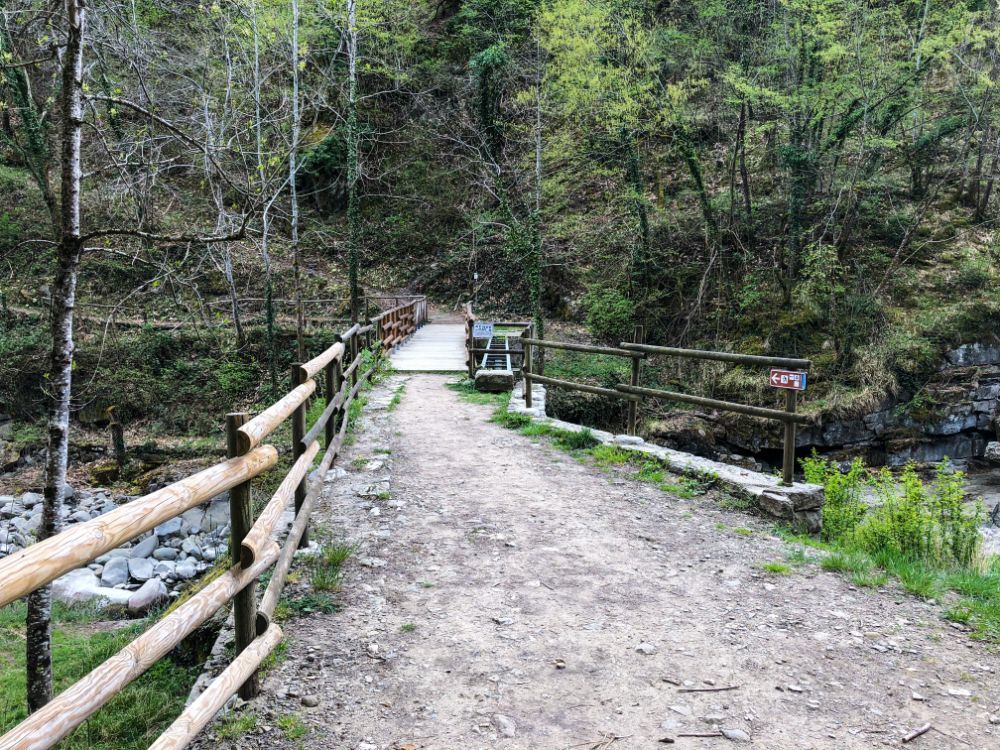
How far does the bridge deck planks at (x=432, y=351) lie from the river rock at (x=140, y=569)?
268 inches

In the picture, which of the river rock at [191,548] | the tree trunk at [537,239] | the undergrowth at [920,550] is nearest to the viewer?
the undergrowth at [920,550]

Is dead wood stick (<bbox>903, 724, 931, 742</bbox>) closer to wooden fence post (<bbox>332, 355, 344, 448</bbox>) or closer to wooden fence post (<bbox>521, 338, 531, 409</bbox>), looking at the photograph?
wooden fence post (<bbox>332, 355, 344, 448</bbox>)

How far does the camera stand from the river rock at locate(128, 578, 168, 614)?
761 centimetres

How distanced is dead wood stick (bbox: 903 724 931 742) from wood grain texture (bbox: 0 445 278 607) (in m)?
3.00

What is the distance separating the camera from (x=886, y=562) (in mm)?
4637

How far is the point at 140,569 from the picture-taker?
8914 mm

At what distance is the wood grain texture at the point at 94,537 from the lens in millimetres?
1408

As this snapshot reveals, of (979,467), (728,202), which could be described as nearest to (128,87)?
(728,202)

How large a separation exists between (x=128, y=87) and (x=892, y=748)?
2171cm

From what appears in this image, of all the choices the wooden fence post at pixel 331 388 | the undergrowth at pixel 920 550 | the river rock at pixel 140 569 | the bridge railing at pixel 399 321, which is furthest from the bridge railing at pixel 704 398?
the bridge railing at pixel 399 321

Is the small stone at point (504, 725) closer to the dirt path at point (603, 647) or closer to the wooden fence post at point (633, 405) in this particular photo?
the dirt path at point (603, 647)

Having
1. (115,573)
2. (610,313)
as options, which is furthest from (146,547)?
(610,313)

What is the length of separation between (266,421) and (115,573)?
24.2ft

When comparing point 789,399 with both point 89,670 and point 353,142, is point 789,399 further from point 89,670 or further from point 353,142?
point 353,142
